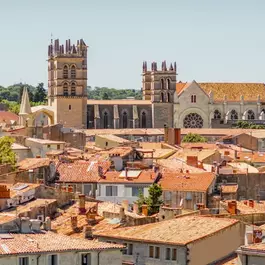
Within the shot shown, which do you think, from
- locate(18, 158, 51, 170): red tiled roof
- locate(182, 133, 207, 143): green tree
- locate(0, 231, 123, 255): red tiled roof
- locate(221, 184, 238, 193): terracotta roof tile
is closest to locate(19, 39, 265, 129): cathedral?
locate(182, 133, 207, 143): green tree

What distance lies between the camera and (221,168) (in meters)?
63.8

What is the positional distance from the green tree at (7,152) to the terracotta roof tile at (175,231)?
26035 mm

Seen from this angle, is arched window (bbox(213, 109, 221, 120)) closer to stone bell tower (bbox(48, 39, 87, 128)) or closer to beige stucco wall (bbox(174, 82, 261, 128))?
beige stucco wall (bbox(174, 82, 261, 128))

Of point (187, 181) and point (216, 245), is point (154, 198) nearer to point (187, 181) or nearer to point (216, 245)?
point (187, 181)

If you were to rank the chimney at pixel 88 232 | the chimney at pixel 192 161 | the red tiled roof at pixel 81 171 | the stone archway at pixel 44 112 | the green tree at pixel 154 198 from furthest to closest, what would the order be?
the stone archway at pixel 44 112
the chimney at pixel 192 161
the red tiled roof at pixel 81 171
the green tree at pixel 154 198
the chimney at pixel 88 232

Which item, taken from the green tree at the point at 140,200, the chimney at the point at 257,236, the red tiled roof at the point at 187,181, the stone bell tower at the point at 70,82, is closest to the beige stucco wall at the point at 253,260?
the chimney at the point at 257,236

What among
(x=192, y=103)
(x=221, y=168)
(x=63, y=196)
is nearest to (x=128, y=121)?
(x=192, y=103)

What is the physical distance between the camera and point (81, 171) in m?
57.7

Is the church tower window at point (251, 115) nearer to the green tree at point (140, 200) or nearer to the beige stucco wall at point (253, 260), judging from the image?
the green tree at point (140, 200)

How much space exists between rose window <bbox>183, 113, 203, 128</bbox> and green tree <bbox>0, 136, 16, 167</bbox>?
94020 millimetres

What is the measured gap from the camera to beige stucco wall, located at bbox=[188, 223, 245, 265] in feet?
109

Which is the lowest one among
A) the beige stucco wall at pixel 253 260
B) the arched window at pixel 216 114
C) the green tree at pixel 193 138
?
the beige stucco wall at pixel 253 260

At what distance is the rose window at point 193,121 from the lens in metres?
170

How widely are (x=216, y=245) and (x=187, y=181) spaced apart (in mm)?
19935
